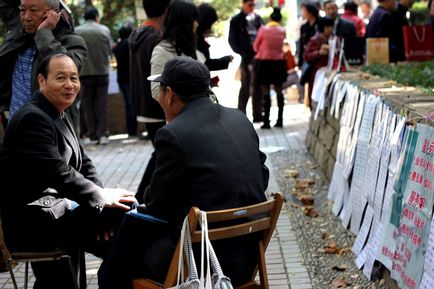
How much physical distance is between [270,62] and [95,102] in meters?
2.84

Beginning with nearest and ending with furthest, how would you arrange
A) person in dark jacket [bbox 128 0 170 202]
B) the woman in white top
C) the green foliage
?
1. the woman in white top
2. person in dark jacket [bbox 128 0 170 202]
3. the green foliage

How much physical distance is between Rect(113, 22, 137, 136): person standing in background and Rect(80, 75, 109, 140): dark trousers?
1.43ft

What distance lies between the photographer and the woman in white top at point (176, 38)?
22.2ft

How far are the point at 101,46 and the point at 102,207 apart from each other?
8.95 meters

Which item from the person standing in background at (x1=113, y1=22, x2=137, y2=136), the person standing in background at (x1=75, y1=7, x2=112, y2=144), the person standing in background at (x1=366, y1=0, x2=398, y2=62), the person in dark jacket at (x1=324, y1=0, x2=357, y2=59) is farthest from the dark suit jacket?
the person standing in background at (x1=113, y1=22, x2=137, y2=136)

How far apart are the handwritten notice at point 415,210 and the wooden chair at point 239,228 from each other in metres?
1.02

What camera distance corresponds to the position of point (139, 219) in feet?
14.4

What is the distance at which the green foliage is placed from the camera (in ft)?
27.1

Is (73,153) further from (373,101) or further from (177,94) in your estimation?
(373,101)

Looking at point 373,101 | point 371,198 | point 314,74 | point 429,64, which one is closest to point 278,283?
point 371,198

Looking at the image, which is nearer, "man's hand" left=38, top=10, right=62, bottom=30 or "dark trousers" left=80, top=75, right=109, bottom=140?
"man's hand" left=38, top=10, right=62, bottom=30

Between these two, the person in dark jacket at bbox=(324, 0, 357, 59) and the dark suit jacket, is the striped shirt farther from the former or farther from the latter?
the person in dark jacket at bbox=(324, 0, 357, 59)

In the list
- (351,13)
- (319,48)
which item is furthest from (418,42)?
(351,13)

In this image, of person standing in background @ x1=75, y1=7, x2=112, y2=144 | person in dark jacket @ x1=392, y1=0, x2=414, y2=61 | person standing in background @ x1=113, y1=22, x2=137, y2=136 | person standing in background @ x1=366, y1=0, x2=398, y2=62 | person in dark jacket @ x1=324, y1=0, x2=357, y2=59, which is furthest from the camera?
person standing in background @ x1=113, y1=22, x2=137, y2=136
